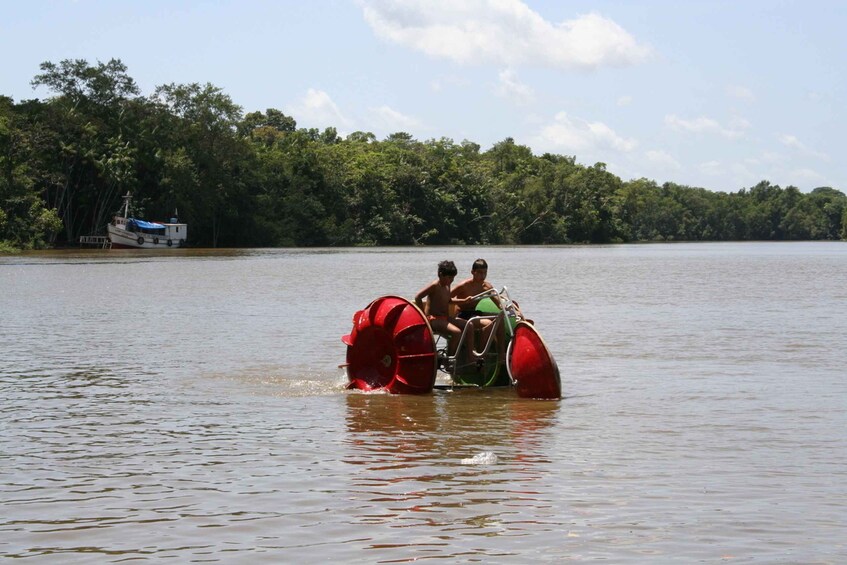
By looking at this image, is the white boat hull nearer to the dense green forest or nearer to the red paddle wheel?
the dense green forest

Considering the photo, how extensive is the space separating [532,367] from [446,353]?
1.42 metres

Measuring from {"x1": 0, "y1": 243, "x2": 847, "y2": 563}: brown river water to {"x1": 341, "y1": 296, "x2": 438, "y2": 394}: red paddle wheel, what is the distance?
0.95 ft

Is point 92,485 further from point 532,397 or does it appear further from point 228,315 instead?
point 228,315

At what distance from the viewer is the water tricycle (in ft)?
47.2

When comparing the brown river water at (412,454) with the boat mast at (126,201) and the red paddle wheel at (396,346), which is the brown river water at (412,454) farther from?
the boat mast at (126,201)

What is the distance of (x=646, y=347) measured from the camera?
2152 centimetres

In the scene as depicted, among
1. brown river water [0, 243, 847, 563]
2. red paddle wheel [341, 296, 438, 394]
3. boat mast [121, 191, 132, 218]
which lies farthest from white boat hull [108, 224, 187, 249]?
red paddle wheel [341, 296, 438, 394]

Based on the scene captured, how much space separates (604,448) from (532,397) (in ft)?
10.7

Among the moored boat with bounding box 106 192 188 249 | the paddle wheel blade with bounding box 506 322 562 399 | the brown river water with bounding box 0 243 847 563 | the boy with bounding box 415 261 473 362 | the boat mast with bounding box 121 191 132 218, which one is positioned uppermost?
the boat mast with bounding box 121 191 132 218

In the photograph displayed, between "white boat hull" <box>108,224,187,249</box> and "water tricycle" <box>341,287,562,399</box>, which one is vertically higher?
"white boat hull" <box>108,224,187,249</box>

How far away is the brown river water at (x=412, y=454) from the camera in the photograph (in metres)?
7.84

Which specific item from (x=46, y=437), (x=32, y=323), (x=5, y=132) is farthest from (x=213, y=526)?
(x=5, y=132)

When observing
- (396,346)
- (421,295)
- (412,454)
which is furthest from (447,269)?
(412,454)

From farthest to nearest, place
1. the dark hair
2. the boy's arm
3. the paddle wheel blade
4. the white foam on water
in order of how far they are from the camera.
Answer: the boy's arm < the dark hair < the paddle wheel blade < the white foam on water
